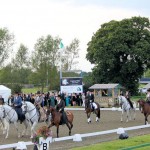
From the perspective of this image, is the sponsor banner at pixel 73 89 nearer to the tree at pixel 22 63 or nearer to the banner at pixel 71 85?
the banner at pixel 71 85

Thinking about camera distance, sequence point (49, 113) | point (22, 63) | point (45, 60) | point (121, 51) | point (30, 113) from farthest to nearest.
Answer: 1. point (22, 63)
2. point (45, 60)
3. point (121, 51)
4. point (30, 113)
5. point (49, 113)

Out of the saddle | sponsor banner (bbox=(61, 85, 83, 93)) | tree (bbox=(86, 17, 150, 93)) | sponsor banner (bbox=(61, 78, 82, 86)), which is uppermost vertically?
tree (bbox=(86, 17, 150, 93))

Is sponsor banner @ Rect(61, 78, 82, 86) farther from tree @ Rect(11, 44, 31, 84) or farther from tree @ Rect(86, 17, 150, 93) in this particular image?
tree @ Rect(11, 44, 31, 84)

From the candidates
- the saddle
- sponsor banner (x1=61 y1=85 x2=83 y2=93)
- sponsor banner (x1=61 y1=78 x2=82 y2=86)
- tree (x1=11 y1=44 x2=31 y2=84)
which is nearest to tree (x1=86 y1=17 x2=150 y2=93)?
sponsor banner (x1=61 y1=78 x2=82 y2=86)

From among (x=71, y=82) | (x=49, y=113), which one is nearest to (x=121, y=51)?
(x=71, y=82)

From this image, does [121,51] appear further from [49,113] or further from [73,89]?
[49,113]

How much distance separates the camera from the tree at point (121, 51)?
207ft

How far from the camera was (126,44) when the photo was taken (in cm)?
6381

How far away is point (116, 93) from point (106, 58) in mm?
13943

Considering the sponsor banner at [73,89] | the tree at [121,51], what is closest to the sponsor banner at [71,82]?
the sponsor banner at [73,89]

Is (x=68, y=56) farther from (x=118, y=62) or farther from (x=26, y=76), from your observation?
(x=118, y=62)

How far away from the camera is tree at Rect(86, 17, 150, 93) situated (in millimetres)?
63062

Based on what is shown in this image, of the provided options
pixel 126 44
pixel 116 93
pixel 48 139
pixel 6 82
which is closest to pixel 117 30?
pixel 126 44

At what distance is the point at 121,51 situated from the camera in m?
63.3
